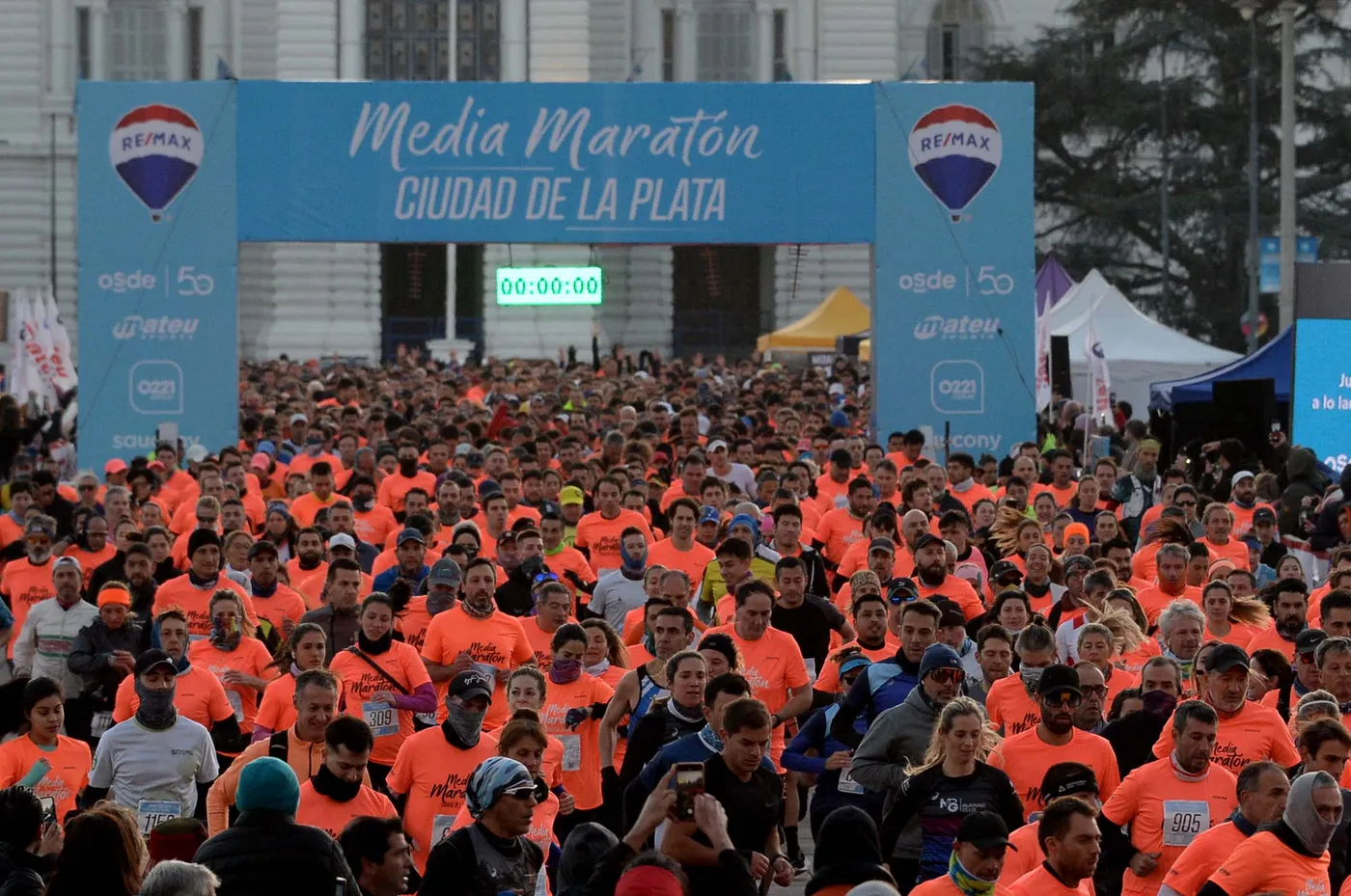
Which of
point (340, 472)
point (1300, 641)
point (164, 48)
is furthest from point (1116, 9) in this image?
point (1300, 641)

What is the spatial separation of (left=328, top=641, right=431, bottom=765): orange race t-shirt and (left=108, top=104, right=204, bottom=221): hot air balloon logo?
1247 centimetres

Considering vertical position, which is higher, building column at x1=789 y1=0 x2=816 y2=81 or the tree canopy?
building column at x1=789 y1=0 x2=816 y2=81

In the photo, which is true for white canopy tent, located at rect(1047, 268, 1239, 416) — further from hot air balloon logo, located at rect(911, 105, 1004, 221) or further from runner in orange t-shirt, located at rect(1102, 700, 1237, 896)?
runner in orange t-shirt, located at rect(1102, 700, 1237, 896)

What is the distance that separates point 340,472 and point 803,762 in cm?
1133

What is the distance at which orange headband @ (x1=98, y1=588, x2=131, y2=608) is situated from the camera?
13.1 meters

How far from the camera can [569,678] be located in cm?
1112

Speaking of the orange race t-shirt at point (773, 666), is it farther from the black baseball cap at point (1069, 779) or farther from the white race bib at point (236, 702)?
the black baseball cap at point (1069, 779)

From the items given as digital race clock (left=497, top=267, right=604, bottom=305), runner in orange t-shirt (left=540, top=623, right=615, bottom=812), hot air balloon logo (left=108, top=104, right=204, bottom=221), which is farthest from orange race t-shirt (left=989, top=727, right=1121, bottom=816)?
digital race clock (left=497, top=267, right=604, bottom=305)

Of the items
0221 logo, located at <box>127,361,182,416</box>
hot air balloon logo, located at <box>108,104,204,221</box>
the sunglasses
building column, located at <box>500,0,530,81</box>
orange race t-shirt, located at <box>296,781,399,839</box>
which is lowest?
orange race t-shirt, located at <box>296,781,399,839</box>

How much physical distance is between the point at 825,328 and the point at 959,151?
76.4ft

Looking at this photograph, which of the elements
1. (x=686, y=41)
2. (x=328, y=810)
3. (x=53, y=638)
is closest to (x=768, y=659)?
(x=328, y=810)

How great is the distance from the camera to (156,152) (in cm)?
2303

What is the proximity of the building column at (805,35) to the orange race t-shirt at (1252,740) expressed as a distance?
50738 millimetres

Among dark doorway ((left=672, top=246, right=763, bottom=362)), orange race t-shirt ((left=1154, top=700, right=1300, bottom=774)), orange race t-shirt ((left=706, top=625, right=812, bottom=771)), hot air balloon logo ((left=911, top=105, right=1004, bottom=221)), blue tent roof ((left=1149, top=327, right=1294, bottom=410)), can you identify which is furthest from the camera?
dark doorway ((left=672, top=246, right=763, bottom=362))
